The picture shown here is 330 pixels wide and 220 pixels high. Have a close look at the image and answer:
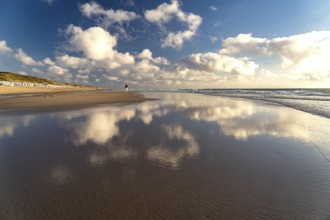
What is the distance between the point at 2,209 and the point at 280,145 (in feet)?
30.6

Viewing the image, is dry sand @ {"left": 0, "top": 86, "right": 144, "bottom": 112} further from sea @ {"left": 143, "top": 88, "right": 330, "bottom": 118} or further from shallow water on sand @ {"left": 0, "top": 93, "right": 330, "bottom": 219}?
sea @ {"left": 143, "top": 88, "right": 330, "bottom": 118}

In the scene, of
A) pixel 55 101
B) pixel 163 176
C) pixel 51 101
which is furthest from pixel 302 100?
pixel 51 101

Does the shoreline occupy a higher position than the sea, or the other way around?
the sea

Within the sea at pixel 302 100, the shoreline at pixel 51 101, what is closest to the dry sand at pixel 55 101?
the shoreline at pixel 51 101

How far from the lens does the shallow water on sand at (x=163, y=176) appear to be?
404 centimetres

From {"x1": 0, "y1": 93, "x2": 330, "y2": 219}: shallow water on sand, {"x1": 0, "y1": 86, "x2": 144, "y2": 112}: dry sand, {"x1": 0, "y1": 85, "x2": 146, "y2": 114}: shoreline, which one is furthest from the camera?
{"x1": 0, "y1": 86, "x2": 144, "y2": 112}: dry sand

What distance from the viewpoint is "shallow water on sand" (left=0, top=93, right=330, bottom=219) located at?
4035 mm

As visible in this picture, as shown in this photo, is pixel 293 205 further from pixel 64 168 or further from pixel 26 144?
pixel 26 144

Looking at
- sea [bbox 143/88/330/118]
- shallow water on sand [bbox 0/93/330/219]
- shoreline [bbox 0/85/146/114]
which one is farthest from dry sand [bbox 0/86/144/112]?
sea [bbox 143/88/330/118]

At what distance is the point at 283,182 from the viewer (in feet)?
17.3

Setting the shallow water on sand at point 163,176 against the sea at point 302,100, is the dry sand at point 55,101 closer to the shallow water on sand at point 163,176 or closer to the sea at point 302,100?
the shallow water on sand at point 163,176

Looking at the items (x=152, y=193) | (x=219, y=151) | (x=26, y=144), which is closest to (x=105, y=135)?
(x=26, y=144)

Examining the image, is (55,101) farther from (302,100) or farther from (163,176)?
(302,100)

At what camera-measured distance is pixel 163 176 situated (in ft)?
18.2
